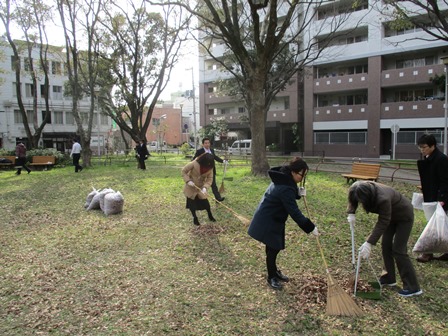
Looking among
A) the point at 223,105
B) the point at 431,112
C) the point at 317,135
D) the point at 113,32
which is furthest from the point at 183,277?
the point at 223,105

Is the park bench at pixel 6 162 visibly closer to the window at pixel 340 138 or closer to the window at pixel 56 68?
the window at pixel 56 68

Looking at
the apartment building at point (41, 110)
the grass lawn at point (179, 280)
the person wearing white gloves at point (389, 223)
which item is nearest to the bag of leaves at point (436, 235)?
the grass lawn at point (179, 280)

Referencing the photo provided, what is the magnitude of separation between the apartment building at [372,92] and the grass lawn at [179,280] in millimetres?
23385

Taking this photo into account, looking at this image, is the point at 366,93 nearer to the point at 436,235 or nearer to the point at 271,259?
the point at 436,235

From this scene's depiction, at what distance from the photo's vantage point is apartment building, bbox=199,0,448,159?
2761 cm

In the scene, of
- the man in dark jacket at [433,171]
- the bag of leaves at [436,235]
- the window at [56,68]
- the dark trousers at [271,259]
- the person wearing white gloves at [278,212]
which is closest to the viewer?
the person wearing white gloves at [278,212]

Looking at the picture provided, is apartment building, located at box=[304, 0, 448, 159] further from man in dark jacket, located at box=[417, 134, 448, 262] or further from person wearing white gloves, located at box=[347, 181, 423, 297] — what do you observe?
person wearing white gloves, located at box=[347, 181, 423, 297]

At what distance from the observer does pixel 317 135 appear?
3356 centimetres

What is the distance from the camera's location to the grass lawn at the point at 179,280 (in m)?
3.39

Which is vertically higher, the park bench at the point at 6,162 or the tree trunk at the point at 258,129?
the tree trunk at the point at 258,129

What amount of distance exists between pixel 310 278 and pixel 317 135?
Result: 30438 mm

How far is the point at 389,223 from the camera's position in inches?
146

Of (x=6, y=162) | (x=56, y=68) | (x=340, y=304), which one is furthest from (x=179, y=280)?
(x=56, y=68)

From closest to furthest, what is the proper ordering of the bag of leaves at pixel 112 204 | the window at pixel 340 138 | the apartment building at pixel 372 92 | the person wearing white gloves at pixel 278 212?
the person wearing white gloves at pixel 278 212 < the bag of leaves at pixel 112 204 < the apartment building at pixel 372 92 < the window at pixel 340 138
